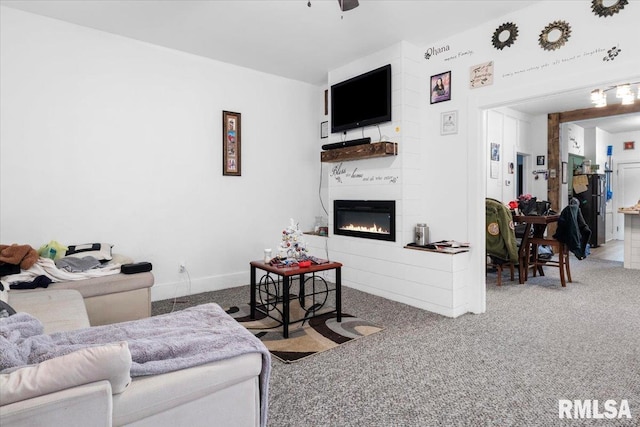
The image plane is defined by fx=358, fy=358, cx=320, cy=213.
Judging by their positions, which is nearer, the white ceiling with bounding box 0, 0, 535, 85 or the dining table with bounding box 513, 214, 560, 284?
the white ceiling with bounding box 0, 0, 535, 85

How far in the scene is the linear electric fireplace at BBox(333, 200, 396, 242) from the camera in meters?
3.93

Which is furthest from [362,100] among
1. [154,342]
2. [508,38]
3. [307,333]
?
[154,342]

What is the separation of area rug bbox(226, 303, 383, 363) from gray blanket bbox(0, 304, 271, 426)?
0.96 metres

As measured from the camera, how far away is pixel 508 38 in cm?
315

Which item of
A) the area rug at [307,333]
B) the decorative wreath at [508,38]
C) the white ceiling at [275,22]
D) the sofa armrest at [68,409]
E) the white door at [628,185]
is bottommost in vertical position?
the area rug at [307,333]

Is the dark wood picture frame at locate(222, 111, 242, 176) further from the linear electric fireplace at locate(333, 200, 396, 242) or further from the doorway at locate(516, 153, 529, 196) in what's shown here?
the doorway at locate(516, 153, 529, 196)

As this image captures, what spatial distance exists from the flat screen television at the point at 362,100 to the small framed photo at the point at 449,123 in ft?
1.81

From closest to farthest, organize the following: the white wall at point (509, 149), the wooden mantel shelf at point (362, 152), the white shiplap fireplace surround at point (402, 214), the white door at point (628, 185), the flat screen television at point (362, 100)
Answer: the white shiplap fireplace surround at point (402, 214) < the wooden mantel shelf at point (362, 152) < the flat screen television at point (362, 100) < the white wall at point (509, 149) < the white door at point (628, 185)

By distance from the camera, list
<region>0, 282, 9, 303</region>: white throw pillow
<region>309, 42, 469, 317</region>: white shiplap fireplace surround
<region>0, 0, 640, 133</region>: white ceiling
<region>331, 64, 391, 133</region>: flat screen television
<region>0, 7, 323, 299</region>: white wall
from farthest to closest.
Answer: <region>331, 64, 391, 133</region>: flat screen television, <region>309, 42, 469, 317</region>: white shiplap fireplace surround, <region>0, 7, 323, 299</region>: white wall, <region>0, 0, 640, 133</region>: white ceiling, <region>0, 282, 9, 303</region>: white throw pillow

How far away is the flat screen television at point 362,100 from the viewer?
389 cm

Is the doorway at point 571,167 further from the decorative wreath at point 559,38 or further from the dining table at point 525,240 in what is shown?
the decorative wreath at point 559,38

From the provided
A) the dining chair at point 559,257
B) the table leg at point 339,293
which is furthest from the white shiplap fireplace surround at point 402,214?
the dining chair at point 559,257

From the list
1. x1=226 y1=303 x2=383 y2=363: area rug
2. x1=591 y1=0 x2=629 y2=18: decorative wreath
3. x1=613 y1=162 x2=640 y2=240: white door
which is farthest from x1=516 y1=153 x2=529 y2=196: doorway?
x1=226 y1=303 x2=383 y2=363: area rug

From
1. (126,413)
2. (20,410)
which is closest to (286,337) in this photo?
(126,413)
